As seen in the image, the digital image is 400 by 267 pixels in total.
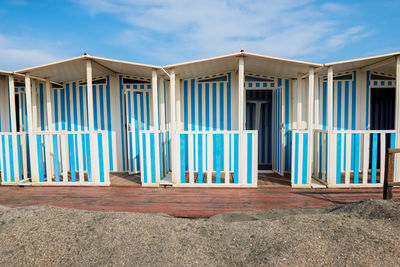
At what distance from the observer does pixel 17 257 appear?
209cm

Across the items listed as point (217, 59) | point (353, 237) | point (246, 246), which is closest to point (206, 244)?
point (246, 246)

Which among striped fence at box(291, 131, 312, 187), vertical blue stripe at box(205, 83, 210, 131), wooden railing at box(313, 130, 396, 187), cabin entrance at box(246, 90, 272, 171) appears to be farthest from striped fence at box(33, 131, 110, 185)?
cabin entrance at box(246, 90, 272, 171)

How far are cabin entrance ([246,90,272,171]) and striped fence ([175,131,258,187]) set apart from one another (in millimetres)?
2833

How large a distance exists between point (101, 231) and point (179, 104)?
3.53 meters

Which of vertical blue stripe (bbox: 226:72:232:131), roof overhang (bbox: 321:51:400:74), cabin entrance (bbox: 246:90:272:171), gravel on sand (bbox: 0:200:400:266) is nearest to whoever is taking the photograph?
gravel on sand (bbox: 0:200:400:266)

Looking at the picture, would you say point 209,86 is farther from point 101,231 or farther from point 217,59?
point 101,231

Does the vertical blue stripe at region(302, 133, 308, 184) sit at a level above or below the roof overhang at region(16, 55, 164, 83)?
below

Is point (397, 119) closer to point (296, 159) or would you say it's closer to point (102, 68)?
point (296, 159)

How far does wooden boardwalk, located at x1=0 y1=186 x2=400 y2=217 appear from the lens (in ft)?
11.7

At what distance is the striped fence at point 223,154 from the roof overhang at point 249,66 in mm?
1245

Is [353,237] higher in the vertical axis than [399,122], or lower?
lower

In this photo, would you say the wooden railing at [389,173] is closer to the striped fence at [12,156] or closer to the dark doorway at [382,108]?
the dark doorway at [382,108]

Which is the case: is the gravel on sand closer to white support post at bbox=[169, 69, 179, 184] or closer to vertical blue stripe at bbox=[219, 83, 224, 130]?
white support post at bbox=[169, 69, 179, 184]

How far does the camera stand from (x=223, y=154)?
4.65 m
